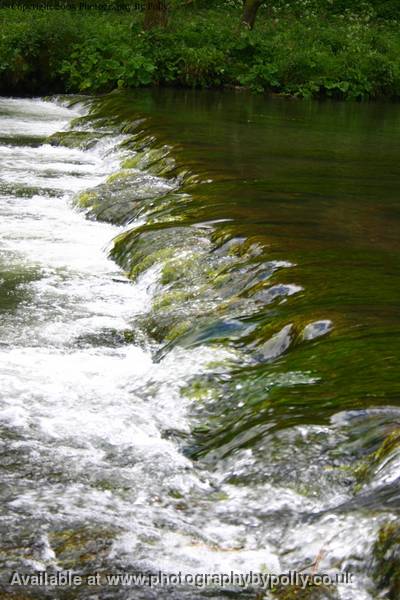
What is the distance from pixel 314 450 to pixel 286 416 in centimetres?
36

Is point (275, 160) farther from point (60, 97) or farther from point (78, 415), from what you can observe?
point (60, 97)

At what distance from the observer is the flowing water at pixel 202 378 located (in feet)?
A: 12.7

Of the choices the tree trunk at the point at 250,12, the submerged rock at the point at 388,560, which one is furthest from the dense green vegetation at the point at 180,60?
the submerged rock at the point at 388,560

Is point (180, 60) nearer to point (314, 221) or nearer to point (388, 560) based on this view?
point (314, 221)

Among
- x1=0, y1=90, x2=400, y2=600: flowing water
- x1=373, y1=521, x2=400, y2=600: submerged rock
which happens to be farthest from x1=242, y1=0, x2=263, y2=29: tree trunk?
x1=373, y1=521, x2=400, y2=600: submerged rock

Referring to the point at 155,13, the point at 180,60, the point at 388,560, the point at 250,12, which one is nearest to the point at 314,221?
the point at 388,560

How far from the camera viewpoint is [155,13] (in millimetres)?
25281

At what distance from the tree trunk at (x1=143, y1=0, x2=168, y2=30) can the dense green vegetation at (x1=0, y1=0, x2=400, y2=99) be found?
0.30 meters

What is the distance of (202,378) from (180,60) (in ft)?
60.6

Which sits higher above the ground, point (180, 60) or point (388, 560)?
point (180, 60)

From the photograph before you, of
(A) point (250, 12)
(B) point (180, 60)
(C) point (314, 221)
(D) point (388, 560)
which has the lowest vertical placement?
(D) point (388, 560)

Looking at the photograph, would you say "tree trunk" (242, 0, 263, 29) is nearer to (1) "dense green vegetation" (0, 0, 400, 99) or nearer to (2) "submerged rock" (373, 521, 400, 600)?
(1) "dense green vegetation" (0, 0, 400, 99)

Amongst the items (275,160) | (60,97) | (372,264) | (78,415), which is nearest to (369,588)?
(78,415)

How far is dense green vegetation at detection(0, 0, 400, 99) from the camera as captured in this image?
22969mm
